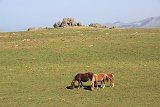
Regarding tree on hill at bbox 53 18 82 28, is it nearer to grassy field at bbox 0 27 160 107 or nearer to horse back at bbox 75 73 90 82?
grassy field at bbox 0 27 160 107

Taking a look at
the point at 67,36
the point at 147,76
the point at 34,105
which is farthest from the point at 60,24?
the point at 34,105

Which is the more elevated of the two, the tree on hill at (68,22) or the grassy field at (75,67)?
the tree on hill at (68,22)

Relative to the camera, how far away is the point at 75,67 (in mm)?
28328

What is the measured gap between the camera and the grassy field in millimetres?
19828

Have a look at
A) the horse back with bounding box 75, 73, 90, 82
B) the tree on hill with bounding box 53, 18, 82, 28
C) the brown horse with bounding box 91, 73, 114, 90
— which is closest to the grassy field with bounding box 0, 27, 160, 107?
the brown horse with bounding box 91, 73, 114, 90

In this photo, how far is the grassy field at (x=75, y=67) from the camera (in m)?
19.8

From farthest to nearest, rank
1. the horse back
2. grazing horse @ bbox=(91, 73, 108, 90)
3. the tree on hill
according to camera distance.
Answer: the tree on hill, the horse back, grazing horse @ bbox=(91, 73, 108, 90)

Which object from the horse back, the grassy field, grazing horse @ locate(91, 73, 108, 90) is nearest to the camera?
the grassy field

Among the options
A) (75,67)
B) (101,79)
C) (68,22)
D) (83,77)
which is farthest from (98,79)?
(68,22)

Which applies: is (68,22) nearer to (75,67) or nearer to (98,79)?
(75,67)

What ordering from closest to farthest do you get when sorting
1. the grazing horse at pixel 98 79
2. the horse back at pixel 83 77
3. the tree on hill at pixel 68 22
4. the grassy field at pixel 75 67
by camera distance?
the grassy field at pixel 75 67, the grazing horse at pixel 98 79, the horse back at pixel 83 77, the tree on hill at pixel 68 22

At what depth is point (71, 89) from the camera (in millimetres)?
21938

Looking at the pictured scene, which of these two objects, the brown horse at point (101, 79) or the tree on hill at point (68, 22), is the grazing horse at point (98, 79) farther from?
the tree on hill at point (68, 22)

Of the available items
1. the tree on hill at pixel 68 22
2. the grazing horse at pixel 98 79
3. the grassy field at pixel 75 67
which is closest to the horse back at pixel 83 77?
the grazing horse at pixel 98 79
